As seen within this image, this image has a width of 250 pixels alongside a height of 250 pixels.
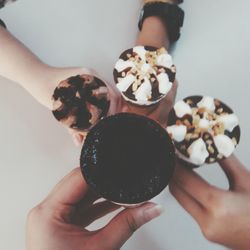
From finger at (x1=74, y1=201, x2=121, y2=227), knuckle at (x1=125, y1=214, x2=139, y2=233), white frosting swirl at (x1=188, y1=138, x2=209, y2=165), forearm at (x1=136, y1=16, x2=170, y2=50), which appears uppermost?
forearm at (x1=136, y1=16, x2=170, y2=50)

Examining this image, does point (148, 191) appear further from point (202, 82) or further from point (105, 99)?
point (202, 82)

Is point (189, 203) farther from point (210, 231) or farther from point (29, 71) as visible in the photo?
point (29, 71)

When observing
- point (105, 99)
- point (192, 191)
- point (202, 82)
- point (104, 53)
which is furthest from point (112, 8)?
point (192, 191)

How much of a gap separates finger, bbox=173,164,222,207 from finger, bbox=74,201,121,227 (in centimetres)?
16

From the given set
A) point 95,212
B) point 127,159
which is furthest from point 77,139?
point 127,159

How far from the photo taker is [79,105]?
21.4 inches

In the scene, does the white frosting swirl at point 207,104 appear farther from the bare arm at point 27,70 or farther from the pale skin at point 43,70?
the bare arm at point 27,70

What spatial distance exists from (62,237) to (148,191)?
16 centimetres

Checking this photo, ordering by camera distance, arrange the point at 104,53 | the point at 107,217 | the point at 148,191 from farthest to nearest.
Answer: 1. the point at 104,53
2. the point at 107,217
3. the point at 148,191

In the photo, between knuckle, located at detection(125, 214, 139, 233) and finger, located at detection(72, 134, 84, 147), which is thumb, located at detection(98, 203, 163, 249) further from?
finger, located at detection(72, 134, 84, 147)

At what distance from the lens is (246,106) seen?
76cm

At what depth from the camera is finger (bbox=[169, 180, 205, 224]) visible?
0.54 metres

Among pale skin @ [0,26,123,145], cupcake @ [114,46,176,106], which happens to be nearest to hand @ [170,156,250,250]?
cupcake @ [114,46,176,106]

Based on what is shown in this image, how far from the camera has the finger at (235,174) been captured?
0.53 metres
